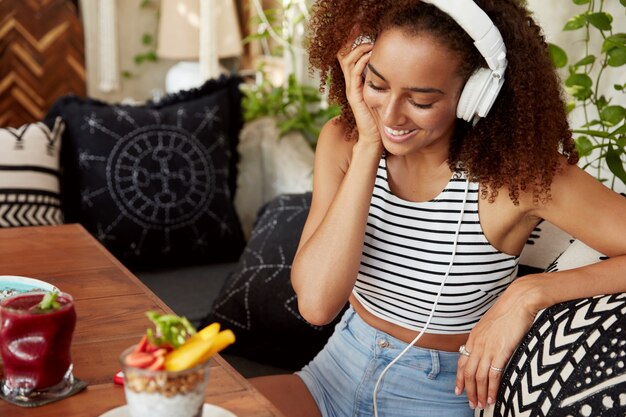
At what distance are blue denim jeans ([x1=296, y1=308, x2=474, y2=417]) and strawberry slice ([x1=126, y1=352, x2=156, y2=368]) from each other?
2.35 feet

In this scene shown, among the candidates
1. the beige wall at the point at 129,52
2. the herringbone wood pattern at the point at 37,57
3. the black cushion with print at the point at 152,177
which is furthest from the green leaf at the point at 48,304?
the beige wall at the point at 129,52

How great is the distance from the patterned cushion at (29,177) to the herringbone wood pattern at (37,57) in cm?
209

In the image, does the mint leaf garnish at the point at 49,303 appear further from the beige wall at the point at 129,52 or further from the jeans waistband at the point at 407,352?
the beige wall at the point at 129,52

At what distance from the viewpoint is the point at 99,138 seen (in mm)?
2395

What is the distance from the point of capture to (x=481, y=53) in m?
1.20

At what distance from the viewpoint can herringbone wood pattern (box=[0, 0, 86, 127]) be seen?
4.21 meters

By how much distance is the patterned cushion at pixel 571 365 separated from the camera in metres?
1.04

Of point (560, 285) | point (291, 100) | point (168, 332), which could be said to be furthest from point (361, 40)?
point (291, 100)

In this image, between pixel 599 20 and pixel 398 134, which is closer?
pixel 398 134

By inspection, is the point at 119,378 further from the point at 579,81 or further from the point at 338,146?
the point at 579,81

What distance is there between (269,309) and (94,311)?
2.44 feet

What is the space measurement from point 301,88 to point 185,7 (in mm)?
1146

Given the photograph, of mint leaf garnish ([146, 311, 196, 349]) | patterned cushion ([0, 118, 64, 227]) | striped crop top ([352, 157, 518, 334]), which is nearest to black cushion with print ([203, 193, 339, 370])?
striped crop top ([352, 157, 518, 334])

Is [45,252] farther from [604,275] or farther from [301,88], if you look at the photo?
[301,88]
